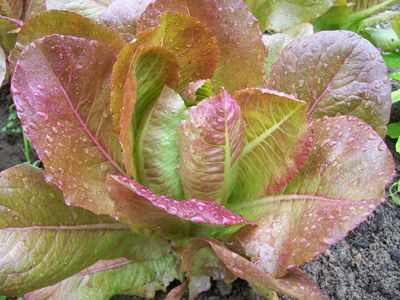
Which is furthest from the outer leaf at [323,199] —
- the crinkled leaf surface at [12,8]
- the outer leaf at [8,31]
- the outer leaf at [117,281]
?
the crinkled leaf surface at [12,8]

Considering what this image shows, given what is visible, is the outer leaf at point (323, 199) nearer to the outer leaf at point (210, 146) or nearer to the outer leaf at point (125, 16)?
the outer leaf at point (210, 146)

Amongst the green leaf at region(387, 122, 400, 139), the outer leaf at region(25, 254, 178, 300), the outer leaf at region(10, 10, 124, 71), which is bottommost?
the outer leaf at region(25, 254, 178, 300)

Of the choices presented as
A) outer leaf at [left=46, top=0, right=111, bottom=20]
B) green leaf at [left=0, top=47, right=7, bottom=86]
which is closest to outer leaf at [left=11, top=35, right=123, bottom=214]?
outer leaf at [left=46, top=0, right=111, bottom=20]

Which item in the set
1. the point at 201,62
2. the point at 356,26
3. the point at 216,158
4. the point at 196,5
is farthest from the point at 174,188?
the point at 356,26

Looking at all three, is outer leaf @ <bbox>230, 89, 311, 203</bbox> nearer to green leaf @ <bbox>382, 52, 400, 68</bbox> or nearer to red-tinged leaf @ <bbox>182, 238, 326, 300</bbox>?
red-tinged leaf @ <bbox>182, 238, 326, 300</bbox>

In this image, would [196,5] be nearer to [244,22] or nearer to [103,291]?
[244,22]
